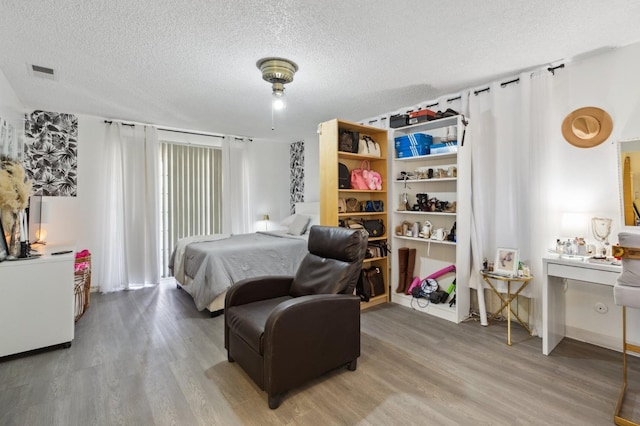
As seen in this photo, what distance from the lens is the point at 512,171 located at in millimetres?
3131

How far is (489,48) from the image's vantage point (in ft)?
8.21

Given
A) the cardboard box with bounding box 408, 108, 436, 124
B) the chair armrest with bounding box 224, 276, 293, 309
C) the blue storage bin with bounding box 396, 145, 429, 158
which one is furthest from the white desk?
the chair armrest with bounding box 224, 276, 293, 309

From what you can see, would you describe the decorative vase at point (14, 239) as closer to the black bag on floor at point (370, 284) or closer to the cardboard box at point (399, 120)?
the black bag on floor at point (370, 284)

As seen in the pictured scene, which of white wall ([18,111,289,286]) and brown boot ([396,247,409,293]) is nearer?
brown boot ([396,247,409,293])

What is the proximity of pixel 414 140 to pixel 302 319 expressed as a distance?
102 inches

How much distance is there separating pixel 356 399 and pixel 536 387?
4.08ft

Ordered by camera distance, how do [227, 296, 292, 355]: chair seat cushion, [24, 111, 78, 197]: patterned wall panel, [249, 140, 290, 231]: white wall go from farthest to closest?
[249, 140, 290, 231]: white wall
[24, 111, 78, 197]: patterned wall panel
[227, 296, 292, 355]: chair seat cushion

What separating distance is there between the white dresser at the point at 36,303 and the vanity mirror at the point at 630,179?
472cm

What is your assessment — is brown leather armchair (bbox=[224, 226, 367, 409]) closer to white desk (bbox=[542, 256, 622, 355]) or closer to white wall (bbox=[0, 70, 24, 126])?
white desk (bbox=[542, 256, 622, 355])

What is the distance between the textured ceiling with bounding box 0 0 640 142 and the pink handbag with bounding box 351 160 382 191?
0.85 metres

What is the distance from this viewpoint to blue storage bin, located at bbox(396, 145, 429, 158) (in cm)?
364

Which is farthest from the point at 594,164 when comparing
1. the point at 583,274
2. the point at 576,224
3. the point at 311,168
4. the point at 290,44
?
the point at 311,168

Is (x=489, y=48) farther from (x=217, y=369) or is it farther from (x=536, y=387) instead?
(x=217, y=369)

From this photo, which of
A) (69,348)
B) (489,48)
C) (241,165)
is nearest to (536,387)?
(489,48)
